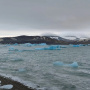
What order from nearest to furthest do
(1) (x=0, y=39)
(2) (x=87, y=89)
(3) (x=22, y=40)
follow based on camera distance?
(2) (x=87, y=89) < (3) (x=22, y=40) < (1) (x=0, y=39)

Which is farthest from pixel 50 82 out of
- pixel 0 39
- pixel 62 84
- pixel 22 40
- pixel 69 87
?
pixel 0 39

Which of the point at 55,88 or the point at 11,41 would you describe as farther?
the point at 11,41

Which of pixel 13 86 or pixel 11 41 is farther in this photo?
pixel 11 41

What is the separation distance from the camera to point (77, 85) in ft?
31.0

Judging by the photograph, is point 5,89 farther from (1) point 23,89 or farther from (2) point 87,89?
(2) point 87,89

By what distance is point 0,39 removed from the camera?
6083 inches

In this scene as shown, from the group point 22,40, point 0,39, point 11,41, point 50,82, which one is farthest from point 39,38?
point 50,82

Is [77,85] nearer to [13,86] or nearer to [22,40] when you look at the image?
[13,86]

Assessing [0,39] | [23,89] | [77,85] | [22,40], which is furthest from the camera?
[0,39]

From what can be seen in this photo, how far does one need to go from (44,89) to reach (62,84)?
1.74m

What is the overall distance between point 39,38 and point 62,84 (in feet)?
463

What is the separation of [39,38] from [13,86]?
467 ft

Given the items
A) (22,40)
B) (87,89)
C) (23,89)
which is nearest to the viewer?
(23,89)

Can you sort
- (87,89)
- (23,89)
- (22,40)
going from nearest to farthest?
(23,89) < (87,89) < (22,40)
